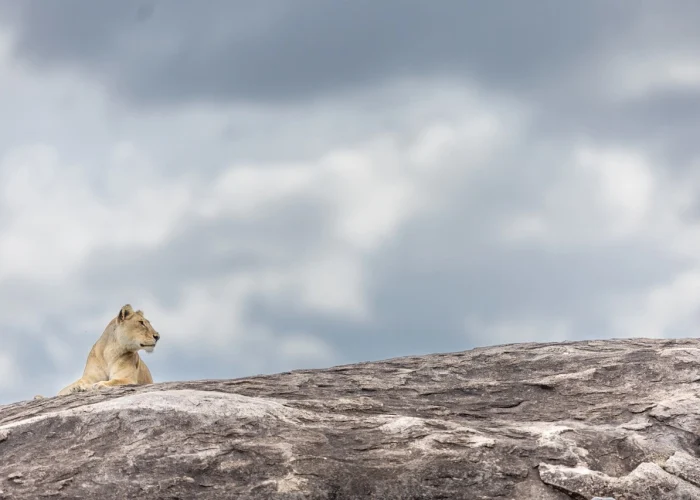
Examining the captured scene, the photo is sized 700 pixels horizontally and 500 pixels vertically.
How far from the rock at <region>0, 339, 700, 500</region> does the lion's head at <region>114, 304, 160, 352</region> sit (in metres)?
4.98

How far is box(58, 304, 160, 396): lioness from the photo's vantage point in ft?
66.1

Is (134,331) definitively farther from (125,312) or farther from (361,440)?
(361,440)

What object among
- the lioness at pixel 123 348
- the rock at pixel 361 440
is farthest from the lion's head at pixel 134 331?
the rock at pixel 361 440

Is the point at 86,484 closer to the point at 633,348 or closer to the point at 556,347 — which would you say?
the point at 556,347

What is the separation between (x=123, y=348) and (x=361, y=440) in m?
9.44

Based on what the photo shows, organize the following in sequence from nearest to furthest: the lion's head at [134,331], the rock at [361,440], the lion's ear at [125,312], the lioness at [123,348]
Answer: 1. the rock at [361,440]
2. the lioness at [123,348]
3. the lion's head at [134,331]
4. the lion's ear at [125,312]

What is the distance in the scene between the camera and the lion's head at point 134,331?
20.2 metres

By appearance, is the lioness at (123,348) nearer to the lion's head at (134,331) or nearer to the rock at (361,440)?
the lion's head at (134,331)

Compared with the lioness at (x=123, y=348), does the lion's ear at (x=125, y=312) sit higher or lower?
higher

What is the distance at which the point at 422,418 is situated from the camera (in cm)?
1348

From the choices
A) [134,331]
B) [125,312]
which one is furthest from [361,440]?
[125,312]

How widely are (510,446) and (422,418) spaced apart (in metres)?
1.52

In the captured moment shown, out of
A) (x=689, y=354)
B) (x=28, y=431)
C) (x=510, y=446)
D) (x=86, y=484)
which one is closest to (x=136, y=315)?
(x=28, y=431)

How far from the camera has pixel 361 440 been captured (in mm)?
12648
